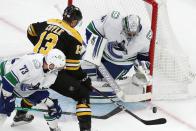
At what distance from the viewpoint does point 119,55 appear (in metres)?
4.30

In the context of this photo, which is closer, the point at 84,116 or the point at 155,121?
the point at 84,116

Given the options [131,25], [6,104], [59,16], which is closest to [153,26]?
[131,25]

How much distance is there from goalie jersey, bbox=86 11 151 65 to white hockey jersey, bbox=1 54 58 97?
0.81 metres

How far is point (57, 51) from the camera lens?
347 cm

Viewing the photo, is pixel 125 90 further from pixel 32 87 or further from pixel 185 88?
pixel 32 87

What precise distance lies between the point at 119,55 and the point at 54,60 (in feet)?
3.16

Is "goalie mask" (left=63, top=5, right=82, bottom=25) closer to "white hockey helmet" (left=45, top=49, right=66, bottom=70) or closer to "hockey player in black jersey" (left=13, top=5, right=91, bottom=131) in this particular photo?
"hockey player in black jersey" (left=13, top=5, right=91, bottom=131)

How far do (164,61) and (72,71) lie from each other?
32.3 inches

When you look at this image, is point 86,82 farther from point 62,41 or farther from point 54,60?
point 54,60

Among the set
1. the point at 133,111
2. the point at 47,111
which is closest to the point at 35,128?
the point at 47,111

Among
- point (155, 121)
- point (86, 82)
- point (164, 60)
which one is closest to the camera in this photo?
point (155, 121)

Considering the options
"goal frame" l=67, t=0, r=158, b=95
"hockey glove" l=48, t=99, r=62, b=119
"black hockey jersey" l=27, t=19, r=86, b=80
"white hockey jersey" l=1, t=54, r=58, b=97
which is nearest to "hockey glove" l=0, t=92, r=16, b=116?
"white hockey jersey" l=1, t=54, r=58, b=97

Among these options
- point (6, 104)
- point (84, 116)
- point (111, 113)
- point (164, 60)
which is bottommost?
point (111, 113)

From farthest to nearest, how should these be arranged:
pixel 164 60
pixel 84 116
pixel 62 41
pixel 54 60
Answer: pixel 164 60 < pixel 62 41 < pixel 84 116 < pixel 54 60
